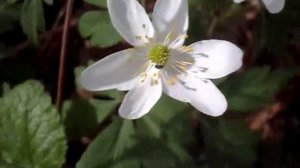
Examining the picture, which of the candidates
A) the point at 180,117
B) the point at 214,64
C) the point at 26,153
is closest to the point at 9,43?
the point at 26,153

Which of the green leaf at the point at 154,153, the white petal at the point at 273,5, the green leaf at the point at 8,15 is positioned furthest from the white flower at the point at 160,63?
the green leaf at the point at 8,15

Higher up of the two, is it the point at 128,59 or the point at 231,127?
the point at 128,59

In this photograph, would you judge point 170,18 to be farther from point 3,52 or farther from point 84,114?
point 3,52

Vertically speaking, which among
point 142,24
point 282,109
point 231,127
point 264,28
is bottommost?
point 282,109

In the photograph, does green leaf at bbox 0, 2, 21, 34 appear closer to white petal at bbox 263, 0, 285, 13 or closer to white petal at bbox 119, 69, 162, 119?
white petal at bbox 119, 69, 162, 119

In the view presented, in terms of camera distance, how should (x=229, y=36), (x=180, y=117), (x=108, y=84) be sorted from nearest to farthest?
(x=108, y=84), (x=180, y=117), (x=229, y=36)

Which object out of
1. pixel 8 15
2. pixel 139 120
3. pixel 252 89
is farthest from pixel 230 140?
pixel 8 15

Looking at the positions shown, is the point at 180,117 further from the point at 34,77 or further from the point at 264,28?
the point at 34,77
